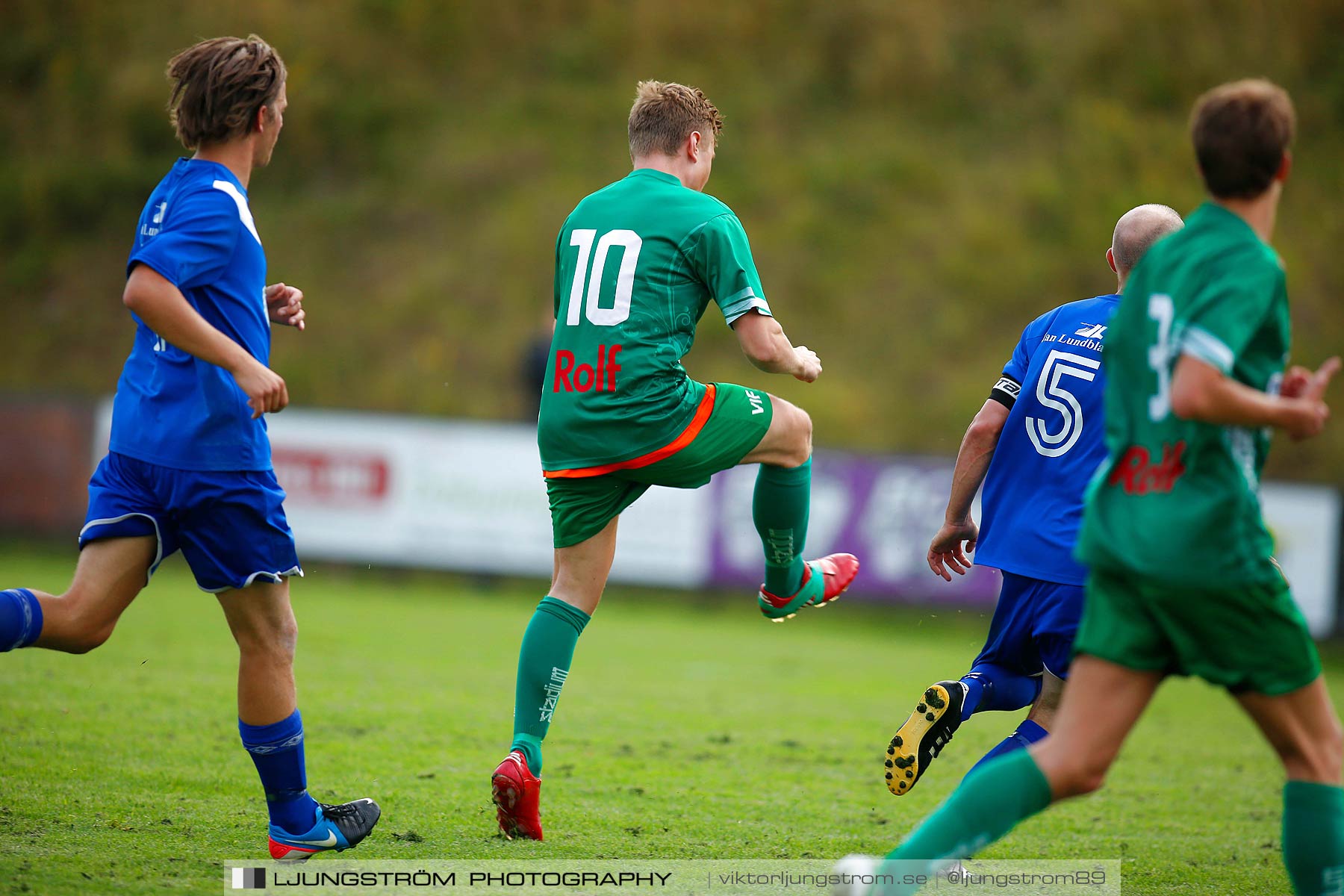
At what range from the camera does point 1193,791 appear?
18.0ft

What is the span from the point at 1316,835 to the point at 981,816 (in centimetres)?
79

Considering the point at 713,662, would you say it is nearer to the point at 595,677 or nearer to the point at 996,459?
the point at 595,677

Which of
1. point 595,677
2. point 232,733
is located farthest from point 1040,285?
point 232,733

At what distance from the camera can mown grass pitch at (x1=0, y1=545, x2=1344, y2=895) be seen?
3906 mm

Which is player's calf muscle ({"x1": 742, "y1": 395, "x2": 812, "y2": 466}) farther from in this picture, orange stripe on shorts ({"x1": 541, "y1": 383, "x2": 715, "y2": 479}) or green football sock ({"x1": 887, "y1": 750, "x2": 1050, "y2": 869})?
green football sock ({"x1": 887, "y1": 750, "x2": 1050, "y2": 869})

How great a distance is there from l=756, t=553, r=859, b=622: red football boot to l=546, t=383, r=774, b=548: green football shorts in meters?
0.62

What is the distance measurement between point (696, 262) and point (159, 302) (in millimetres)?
1494

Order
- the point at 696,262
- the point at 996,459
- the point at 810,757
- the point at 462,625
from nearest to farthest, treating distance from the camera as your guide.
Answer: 1. the point at 696,262
2. the point at 996,459
3. the point at 810,757
4. the point at 462,625

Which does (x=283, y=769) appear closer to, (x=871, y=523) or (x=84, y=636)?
(x=84, y=636)

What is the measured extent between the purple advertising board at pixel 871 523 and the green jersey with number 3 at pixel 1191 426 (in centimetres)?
807

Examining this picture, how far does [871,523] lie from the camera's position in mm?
11172

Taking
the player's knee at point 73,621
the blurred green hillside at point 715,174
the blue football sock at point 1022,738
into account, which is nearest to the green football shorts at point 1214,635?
the blue football sock at point 1022,738

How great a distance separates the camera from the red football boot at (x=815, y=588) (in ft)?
14.6

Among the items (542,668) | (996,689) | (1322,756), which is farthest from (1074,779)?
(542,668)
